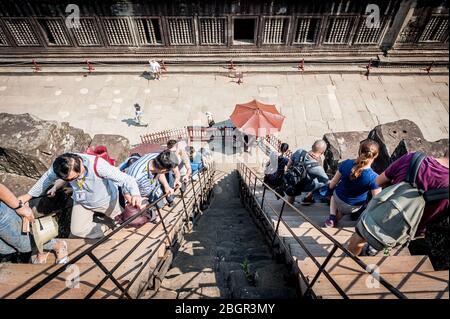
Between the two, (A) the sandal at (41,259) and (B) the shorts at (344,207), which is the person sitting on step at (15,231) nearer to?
(A) the sandal at (41,259)

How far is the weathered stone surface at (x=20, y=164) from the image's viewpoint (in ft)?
21.4

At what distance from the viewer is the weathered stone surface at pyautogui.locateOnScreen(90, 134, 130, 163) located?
787 centimetres

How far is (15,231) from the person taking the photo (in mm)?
3691

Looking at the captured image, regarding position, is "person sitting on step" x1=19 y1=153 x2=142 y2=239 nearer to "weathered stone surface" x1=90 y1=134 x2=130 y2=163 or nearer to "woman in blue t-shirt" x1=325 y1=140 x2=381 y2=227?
"woman in blue t-shirt" x1=325 y1=140 x2=381 y2=227

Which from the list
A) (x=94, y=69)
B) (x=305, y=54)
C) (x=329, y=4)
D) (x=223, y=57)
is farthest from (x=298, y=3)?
(x=94, y=69)

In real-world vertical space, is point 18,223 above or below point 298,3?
below

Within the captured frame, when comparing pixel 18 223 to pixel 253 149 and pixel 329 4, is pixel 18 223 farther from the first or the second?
pixel 329 4

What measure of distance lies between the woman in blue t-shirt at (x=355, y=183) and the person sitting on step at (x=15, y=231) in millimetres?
4689

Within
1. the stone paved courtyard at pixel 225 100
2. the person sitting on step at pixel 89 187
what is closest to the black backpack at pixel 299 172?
the person sitting on step at pixel 89 187

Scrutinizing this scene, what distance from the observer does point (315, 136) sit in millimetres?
11453

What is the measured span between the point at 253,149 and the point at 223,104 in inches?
129

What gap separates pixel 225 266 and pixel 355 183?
2693mm
